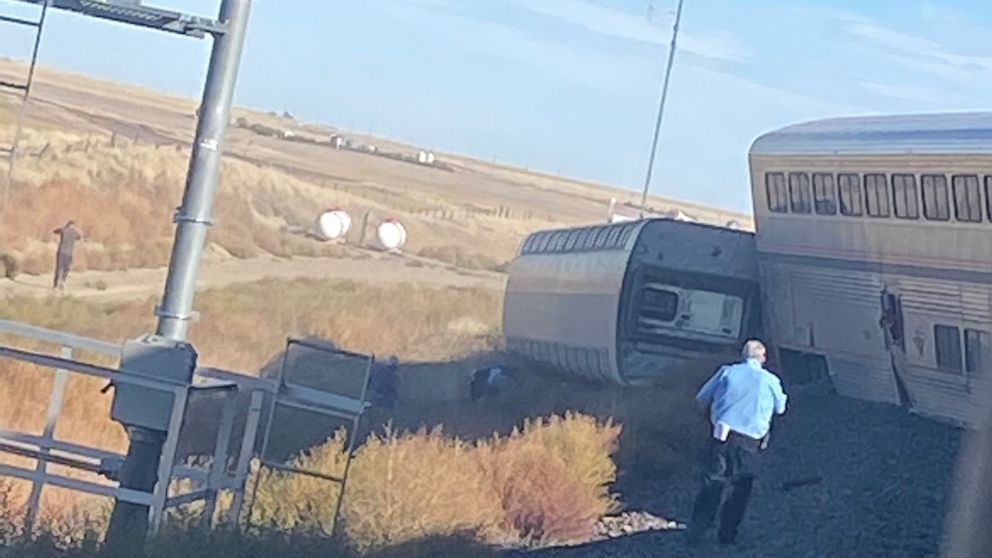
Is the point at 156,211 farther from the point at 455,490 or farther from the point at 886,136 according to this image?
the point at 455,490

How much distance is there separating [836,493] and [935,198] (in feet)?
11.2

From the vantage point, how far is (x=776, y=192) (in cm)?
2711

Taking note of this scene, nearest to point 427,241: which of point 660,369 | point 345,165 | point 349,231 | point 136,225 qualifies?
point 349,231

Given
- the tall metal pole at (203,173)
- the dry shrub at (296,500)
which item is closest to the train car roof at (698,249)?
the dry shrub at (296,500)

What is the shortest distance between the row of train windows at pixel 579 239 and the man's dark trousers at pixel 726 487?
11.3 meters

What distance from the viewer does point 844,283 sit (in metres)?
24.9

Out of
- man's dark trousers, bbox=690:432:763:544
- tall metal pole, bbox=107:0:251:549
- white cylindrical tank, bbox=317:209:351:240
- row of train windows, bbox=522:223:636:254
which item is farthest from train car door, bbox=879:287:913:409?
white cylindrical tank, bbox=317:209:351:240

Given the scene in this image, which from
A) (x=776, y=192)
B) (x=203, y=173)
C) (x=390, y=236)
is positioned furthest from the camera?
(x=390, y=236)

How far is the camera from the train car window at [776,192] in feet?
87.9

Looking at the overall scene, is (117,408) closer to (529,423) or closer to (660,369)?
(529,423)

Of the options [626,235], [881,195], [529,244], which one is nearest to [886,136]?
[881,195]

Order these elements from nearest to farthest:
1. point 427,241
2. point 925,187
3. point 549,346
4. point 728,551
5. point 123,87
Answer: point 728,551 → point 925,187 → point 549,346 → point 427,241 → point 123,87

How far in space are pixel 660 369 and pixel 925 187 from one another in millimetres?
6664

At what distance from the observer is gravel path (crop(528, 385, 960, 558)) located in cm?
1823
